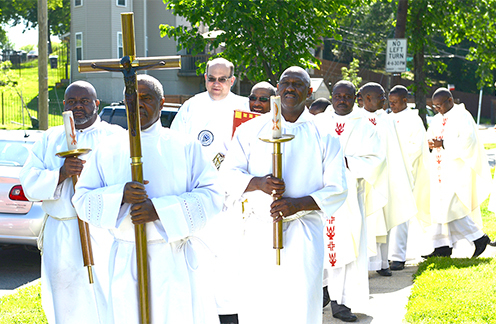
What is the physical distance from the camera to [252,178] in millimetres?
4375

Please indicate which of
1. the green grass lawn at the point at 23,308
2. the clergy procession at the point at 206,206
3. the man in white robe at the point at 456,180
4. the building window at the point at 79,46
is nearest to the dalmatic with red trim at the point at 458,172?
the man in white robe at the point at 456,180

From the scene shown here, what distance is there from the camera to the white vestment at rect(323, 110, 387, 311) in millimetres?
6438

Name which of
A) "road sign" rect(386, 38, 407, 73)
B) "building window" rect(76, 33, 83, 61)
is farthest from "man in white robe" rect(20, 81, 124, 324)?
"building window" rect(76, 33, 83, 61)

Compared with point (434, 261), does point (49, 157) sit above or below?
above

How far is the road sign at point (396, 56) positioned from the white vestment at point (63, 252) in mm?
11541

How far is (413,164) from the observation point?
9344 mm

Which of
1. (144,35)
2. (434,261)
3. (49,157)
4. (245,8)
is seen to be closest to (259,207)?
(49,157)

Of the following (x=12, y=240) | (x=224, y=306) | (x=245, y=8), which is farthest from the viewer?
(x=245, y=8)

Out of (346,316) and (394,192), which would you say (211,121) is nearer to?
(346,316)

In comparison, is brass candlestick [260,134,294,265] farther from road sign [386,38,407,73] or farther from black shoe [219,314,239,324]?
road sign [386,38,407,73]

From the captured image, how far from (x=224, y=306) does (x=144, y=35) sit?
30.0 m

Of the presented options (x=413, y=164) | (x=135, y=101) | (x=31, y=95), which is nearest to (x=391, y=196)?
(x=413, y=164)

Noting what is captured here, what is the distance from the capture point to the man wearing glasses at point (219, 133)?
595 cm

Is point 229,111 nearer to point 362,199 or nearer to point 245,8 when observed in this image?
point 362,199
